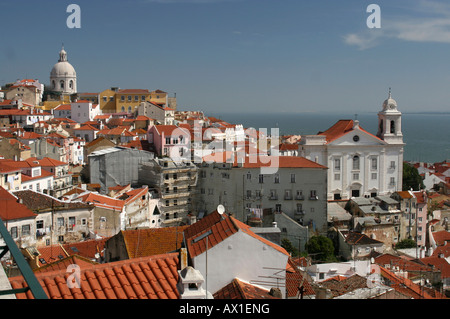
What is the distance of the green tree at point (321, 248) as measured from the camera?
15.4 meters

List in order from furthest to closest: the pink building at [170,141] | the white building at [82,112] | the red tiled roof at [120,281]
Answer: the white building at [82,112] → the pink building at [170,141] → the red tiled roof at [120,281]

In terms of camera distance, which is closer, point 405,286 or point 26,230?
point 405,286

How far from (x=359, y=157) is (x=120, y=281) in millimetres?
21101

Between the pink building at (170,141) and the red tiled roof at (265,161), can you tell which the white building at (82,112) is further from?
the red tiled roof at (265,161)

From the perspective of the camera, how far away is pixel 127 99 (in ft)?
127

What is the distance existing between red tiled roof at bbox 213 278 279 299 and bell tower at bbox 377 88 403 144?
68.0 ft

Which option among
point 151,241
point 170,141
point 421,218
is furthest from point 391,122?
point 151,241

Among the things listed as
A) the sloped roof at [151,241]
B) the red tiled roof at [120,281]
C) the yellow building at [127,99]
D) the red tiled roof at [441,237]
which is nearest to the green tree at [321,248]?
the red tiled roof at [441,237]

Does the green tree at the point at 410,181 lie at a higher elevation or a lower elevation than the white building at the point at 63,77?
lower

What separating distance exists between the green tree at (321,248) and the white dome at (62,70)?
116ft

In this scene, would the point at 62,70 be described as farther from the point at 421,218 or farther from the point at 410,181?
the point at 421,218

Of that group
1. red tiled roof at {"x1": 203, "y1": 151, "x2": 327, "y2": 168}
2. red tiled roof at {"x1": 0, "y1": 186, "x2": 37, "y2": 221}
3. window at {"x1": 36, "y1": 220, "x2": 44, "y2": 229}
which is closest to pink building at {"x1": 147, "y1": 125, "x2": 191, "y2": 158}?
red tiled roof at {"x1": 203, "y1": 151, "x2": 327, "y2": 168}

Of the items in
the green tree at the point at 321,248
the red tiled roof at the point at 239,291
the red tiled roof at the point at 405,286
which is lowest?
the green tree at the point at 321,248
